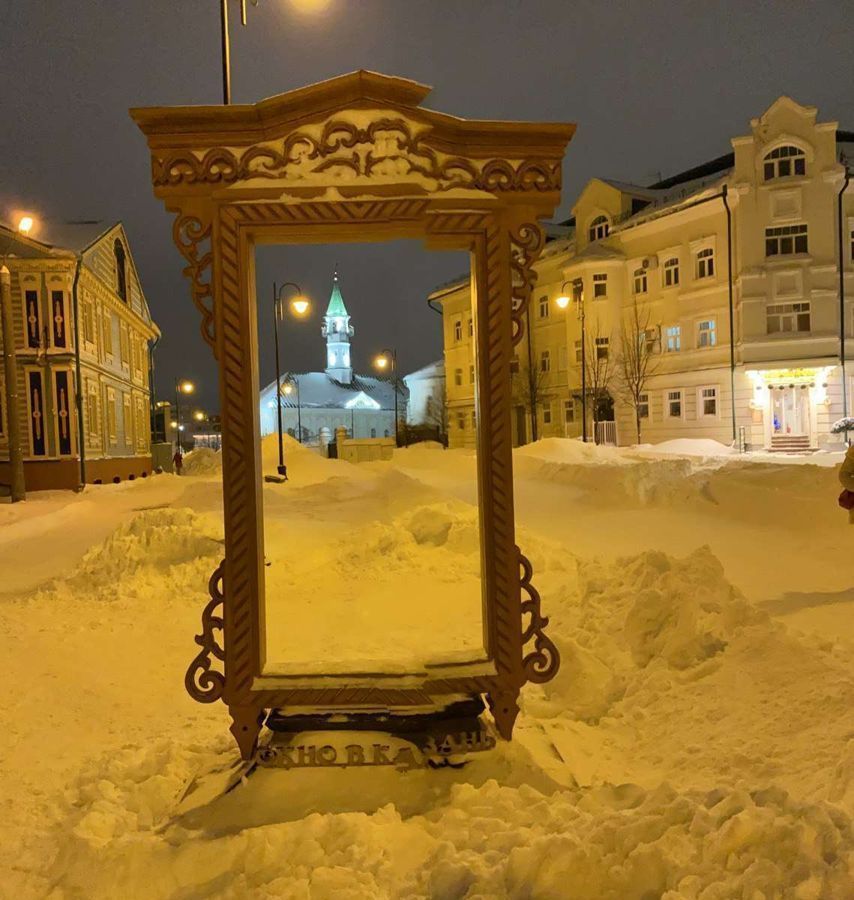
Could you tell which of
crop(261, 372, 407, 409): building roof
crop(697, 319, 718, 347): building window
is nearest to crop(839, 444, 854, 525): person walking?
crop(697, 319, 718, 347): building window

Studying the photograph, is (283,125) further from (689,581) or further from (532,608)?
(689,581)

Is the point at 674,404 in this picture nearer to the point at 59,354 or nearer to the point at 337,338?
the point at 59,354

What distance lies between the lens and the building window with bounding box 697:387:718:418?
30031 millimetres

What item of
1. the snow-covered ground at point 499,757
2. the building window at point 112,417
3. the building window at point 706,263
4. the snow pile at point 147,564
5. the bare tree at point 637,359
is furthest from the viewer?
the bare tree at point 637,359

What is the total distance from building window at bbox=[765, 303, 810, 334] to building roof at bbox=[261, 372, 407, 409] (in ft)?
157

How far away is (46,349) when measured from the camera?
894 inches

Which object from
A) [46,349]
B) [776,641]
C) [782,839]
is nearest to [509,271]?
[782,839]

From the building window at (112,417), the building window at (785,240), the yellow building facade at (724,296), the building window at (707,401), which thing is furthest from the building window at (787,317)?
the building window at (112,417)

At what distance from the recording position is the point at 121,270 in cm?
3048

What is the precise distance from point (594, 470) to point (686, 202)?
19.9 metres

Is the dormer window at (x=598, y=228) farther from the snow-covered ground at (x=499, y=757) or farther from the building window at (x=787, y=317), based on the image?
the snow-covered ground at (x=499, y=757)

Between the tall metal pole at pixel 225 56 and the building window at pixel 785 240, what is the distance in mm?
26497

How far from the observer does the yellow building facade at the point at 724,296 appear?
27656 millimetres

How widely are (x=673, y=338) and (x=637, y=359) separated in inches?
76.3
